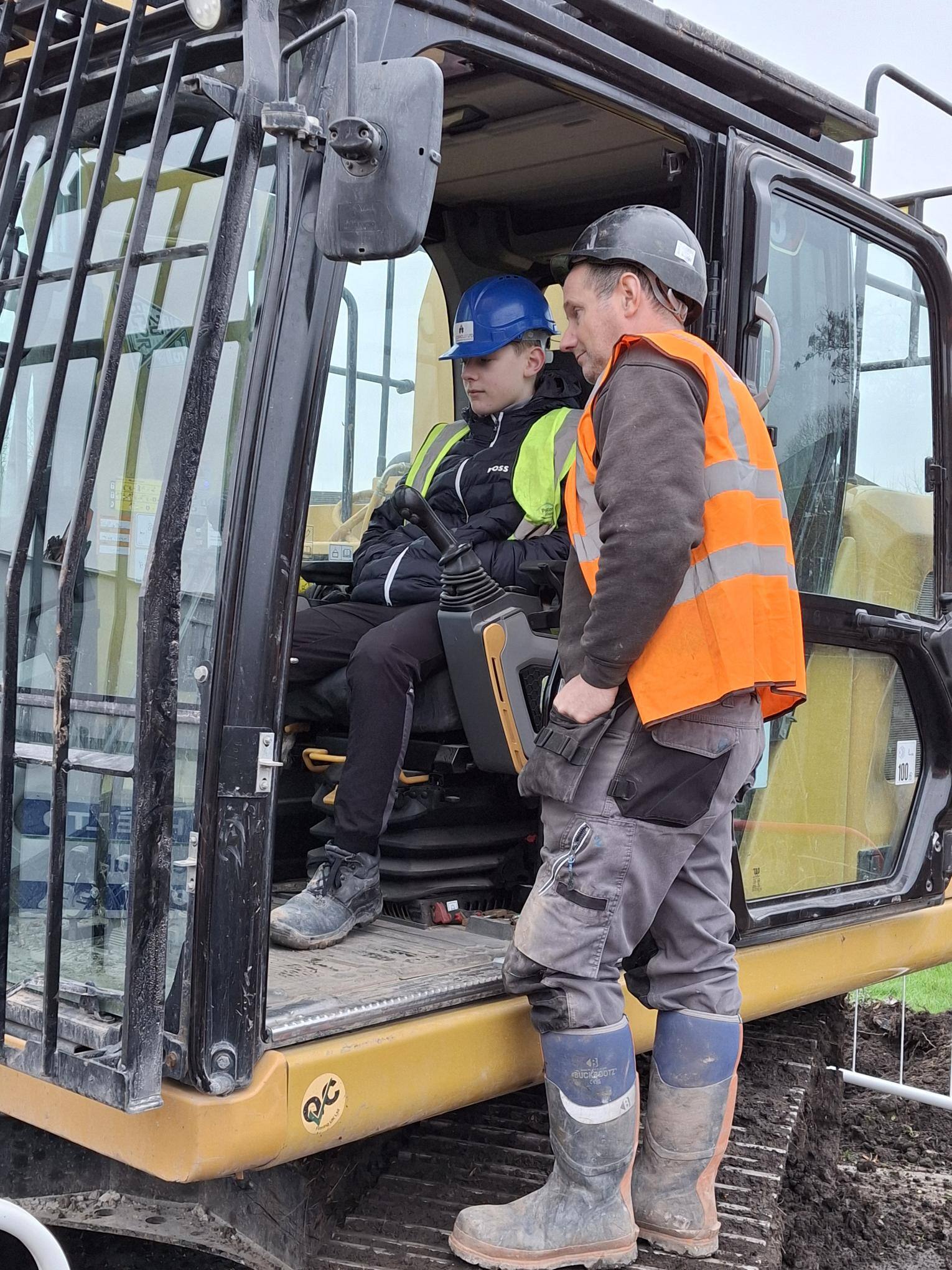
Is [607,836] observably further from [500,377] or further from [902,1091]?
[902,1091]

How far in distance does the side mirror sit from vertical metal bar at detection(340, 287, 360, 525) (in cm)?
175

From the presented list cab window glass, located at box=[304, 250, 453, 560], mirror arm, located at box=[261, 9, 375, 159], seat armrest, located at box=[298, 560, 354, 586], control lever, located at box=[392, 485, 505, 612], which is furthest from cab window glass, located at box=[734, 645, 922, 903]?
mirror arm, located at box=[261, 9, 375, 159]

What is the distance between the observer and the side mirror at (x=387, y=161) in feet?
6.88

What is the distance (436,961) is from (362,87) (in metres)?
1.57

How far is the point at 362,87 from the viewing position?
7.09 ft

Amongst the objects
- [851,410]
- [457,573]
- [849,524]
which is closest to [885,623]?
[849,524]

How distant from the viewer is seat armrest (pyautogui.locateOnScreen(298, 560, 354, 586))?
3730 millimetres

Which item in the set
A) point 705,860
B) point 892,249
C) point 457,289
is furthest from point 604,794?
point 457,289

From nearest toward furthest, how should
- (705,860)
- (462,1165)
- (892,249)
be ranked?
(705,860) → (462,1165) → (892,249)

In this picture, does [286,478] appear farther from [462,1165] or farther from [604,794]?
[462,1165]

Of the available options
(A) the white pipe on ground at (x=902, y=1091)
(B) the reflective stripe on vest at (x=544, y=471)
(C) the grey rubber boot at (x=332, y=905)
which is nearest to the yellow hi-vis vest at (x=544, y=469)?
(B) the reflective stripe on vest at (x=544, y=471)

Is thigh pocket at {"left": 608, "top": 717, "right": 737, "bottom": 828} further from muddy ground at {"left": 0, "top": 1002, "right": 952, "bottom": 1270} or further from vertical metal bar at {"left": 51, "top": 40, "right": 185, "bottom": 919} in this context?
muddy ground at {"left": 0, "top": 1002, "right": 952, "bottom": 1270}

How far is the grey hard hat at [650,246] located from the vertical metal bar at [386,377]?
4.64 feet

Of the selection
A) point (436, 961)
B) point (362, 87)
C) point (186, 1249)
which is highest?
point (362, 87)
